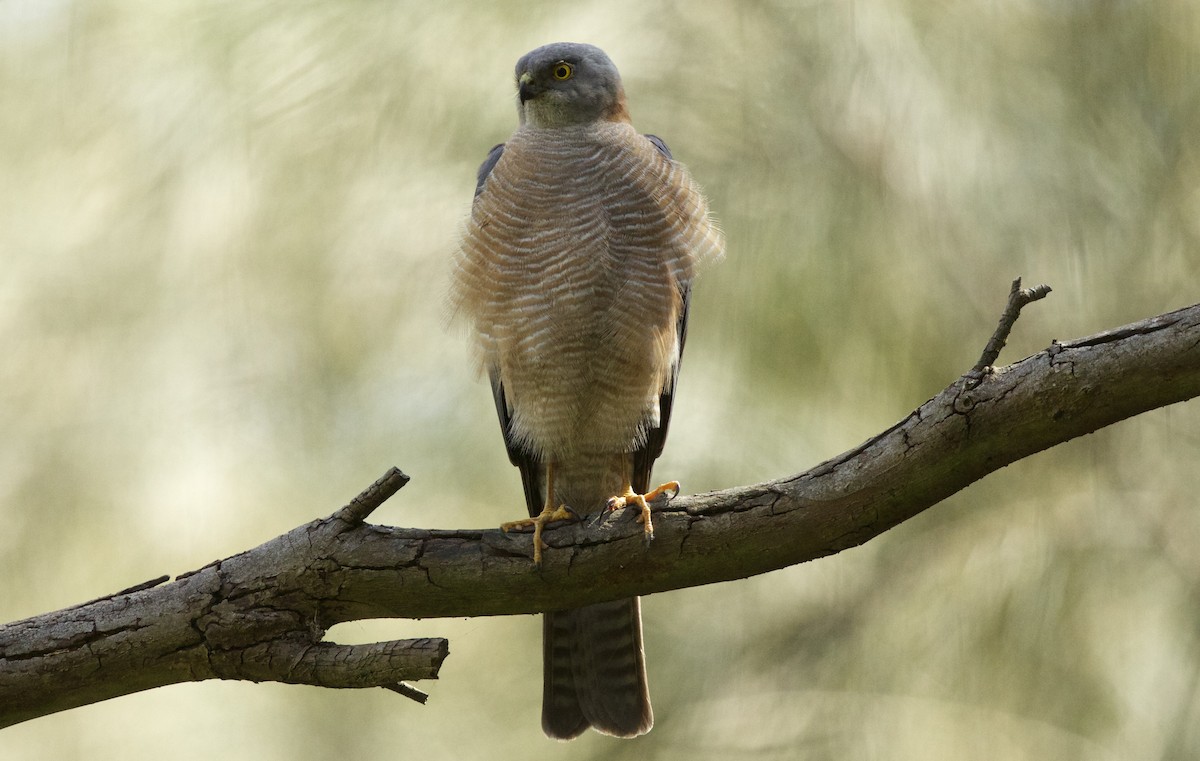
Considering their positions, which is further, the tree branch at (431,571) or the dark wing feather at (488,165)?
the dark wing feather at (488,165)

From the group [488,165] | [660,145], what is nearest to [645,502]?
[660,145]

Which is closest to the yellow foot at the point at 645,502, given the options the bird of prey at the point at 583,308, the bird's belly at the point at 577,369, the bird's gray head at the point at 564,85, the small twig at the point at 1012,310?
the bird of prey at the point at 583,308

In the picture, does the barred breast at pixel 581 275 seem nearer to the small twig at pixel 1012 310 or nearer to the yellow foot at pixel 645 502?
the yellow foot at pixel 645 502

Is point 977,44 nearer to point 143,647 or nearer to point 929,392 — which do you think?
point 929,392

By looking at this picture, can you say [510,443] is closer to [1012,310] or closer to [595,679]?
[595,679]

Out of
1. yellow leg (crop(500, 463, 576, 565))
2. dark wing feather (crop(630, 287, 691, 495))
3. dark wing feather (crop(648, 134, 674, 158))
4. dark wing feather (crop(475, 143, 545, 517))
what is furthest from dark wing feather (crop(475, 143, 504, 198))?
yellow leg (crop(500, 463, 576, 565))

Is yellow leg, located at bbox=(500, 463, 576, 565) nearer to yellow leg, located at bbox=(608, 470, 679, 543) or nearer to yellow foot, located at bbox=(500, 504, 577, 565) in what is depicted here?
yellow foot, located at bbox=(500, 504, 577, 565)
